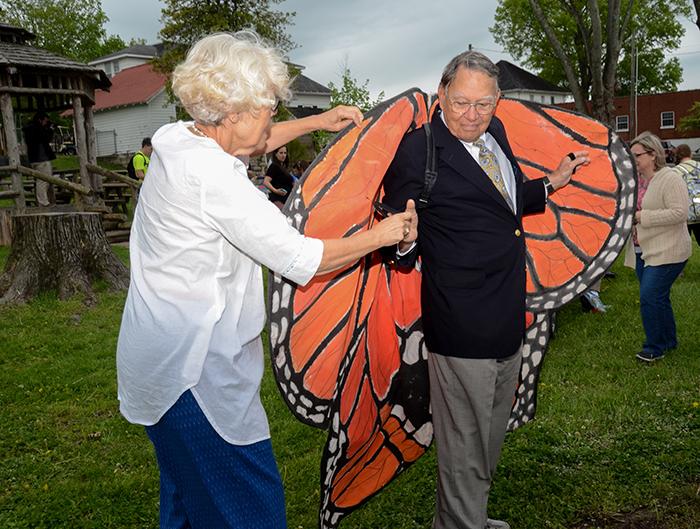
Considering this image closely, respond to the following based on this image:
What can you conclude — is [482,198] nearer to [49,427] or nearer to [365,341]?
[365,341]

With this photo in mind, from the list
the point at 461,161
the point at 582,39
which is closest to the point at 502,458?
the point at 461,161

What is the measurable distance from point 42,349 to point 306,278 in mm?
5064

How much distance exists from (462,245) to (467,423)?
765 millimetres

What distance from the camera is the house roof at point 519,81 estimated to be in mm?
59844

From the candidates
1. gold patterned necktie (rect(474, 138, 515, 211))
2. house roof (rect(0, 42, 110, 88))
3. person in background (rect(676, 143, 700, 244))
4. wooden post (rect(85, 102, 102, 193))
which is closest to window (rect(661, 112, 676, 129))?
wooden post (rect(85, 102, 102, 193))

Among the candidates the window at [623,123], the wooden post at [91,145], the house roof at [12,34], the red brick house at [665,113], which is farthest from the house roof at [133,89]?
the window at [623,123]

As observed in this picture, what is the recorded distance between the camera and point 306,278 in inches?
81.0

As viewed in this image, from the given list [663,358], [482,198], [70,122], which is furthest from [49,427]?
[70,122]

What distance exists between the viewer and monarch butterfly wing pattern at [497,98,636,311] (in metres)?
3.11

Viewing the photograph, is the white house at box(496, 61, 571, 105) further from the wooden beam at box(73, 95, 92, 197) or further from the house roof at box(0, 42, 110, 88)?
the house roof at box(0, 42, 110, 88)

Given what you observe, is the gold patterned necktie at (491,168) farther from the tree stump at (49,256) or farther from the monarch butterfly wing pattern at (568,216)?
the tree stump at (49,256)

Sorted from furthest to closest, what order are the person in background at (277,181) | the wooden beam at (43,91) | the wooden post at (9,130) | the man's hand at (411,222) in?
the wooden beam at (43,91) → the wooden post at (9,130) → the person in background at (277,181) → the man's hand at (411,222)

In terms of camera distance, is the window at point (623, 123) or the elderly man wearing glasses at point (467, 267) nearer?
the elderly man wearing glasses at point (467, 267)

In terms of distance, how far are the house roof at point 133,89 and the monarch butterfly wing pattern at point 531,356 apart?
41.2 meters
